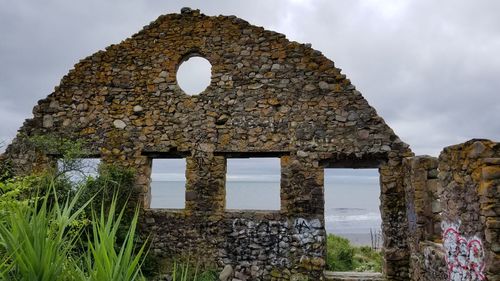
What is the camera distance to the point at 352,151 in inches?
261

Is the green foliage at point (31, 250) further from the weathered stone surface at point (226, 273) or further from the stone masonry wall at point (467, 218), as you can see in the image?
the weathered stone surface at point (226, 273)

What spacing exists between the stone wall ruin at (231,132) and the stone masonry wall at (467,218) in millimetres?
1358

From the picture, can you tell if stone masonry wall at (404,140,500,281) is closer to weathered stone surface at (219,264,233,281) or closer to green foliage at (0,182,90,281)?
weathered stone surface at (219,264,233,281)

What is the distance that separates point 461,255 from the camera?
385 cm

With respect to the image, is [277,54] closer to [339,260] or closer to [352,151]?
[352,151]

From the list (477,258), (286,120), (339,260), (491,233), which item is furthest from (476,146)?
(339,260)

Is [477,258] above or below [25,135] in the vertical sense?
below

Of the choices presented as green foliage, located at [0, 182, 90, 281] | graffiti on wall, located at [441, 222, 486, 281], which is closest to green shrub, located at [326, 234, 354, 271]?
graffiti on wall, located at [441, 222, 486, 281]

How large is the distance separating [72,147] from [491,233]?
6466 mm

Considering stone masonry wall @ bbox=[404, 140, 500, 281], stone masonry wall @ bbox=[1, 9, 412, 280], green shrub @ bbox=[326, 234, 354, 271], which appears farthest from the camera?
green shrub @ bbox=[326, 234, 354, 271]

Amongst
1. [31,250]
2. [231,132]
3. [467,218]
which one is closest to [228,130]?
[231,132]

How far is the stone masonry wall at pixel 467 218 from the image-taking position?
10.6 feet

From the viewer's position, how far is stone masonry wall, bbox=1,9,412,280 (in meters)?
6.54

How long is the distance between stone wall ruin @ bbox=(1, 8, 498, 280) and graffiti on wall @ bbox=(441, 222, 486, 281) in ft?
5.83
